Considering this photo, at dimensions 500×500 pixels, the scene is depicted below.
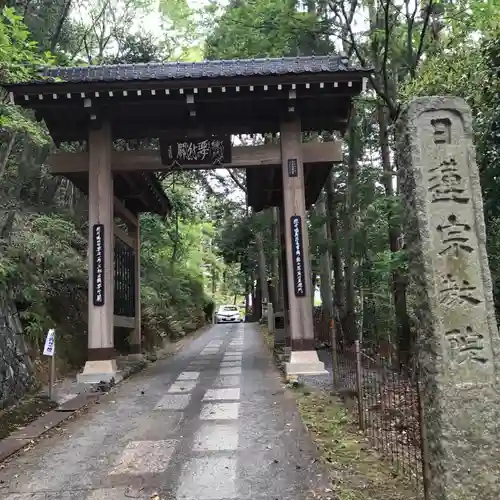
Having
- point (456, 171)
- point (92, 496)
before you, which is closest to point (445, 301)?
point (456, 171)

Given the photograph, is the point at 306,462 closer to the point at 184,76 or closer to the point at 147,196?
the point at 184,76

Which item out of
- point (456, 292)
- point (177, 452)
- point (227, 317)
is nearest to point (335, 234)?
point (177, 452)

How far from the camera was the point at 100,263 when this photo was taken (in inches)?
411

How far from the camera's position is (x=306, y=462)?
5023 millimetres

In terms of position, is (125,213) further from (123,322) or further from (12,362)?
(12,362)

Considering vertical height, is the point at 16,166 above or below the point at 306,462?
above

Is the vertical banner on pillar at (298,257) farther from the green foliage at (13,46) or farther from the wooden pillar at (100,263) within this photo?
the green foliage at (13,46)

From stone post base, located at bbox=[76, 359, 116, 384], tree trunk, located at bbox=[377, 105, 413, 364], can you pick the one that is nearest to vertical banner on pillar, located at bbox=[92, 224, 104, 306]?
stone post base, located at bbox=[76, 359, 116, 384]

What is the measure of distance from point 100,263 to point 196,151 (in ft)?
10.2

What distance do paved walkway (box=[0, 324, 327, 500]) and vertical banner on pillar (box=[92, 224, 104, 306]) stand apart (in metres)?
1.98

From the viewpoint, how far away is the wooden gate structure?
394 inches

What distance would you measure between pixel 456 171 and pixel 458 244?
532 millimetres

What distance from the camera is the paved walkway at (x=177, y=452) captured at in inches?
176

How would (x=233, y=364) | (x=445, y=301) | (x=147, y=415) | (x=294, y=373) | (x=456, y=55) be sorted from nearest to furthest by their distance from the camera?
(x=445, y=301)
(x=147, y=415)
(x=456, y=55)
(x=294, y=373)
(x=233, y=364)
